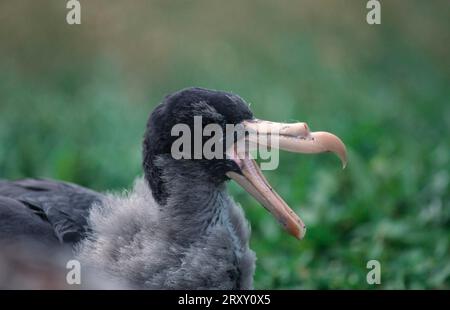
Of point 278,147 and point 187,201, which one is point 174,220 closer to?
point 187,201

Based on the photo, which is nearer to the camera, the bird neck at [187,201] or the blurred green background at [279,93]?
the bird neck at [187,201]

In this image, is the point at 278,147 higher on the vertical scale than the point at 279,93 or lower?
lower

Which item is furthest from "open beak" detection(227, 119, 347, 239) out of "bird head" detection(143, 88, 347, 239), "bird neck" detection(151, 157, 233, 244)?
"bird neck" detection(151, 157, 233, 244)

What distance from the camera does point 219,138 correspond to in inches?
135

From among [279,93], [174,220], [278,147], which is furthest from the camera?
[279,93]

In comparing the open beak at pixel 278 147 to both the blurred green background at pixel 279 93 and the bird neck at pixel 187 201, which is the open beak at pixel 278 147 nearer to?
the bird neck at pixel 187 201

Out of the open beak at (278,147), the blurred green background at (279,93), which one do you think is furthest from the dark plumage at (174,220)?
the blurred green background at (279,93)

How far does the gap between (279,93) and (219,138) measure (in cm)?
339

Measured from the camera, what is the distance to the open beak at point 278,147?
3.30m

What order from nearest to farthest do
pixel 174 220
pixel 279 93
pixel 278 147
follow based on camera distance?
pixel 278 147
pixel 174 220
pixel 279 93

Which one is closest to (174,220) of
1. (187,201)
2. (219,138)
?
(187,201)

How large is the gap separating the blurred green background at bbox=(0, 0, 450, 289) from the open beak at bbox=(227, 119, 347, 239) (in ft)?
4.46

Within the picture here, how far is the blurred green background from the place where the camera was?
5.04 m

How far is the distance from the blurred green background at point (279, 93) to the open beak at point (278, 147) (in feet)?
4.46
